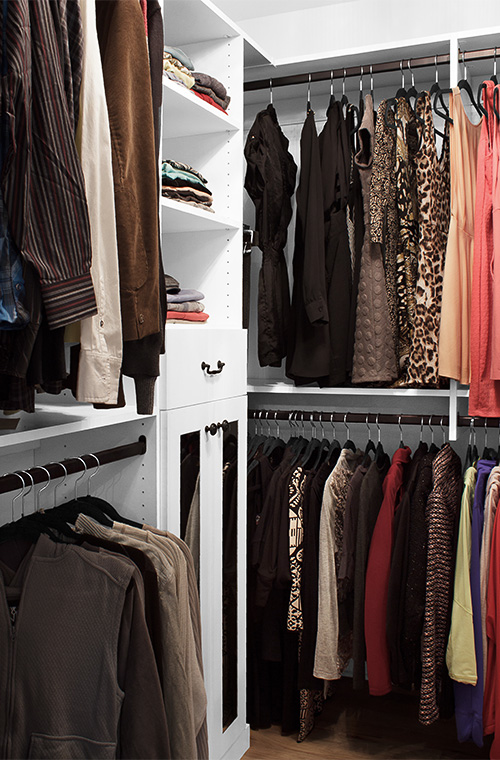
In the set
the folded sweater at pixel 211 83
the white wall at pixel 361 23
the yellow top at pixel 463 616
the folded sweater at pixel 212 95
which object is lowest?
the yellow top at pixel 463 616

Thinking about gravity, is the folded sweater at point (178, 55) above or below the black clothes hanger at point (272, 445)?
above

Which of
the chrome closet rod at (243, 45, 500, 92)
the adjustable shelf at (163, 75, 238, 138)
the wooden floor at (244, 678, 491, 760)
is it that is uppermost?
the chrome closet rod at (243, 45, 500, 92)

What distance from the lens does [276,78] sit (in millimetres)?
2645

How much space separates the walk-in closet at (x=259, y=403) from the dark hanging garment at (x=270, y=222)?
1cm

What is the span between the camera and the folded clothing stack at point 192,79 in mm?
1871

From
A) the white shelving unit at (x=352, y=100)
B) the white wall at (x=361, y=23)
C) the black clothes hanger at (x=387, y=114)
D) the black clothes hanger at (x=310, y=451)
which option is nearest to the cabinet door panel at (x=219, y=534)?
the black clothes hanger at (x=310, y=451)

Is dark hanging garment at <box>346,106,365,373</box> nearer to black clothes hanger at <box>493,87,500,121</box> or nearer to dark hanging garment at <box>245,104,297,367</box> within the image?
dark hanging garment at <box>245,104,297,367</box>

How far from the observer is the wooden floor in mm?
2320

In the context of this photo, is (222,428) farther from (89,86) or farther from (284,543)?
(89,86)

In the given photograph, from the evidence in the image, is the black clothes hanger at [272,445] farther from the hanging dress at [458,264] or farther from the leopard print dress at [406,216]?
the hanging dress at [458,264]

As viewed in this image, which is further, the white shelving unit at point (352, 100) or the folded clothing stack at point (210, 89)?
the white shelving unit at point (352, 100)

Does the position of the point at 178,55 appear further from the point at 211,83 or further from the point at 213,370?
the point at 213,370

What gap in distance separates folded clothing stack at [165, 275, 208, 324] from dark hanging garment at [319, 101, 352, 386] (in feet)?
2.26

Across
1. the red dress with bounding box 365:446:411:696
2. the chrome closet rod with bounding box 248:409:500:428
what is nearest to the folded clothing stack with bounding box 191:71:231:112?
the chrome closet rod with bounding box 248:409:500:428
